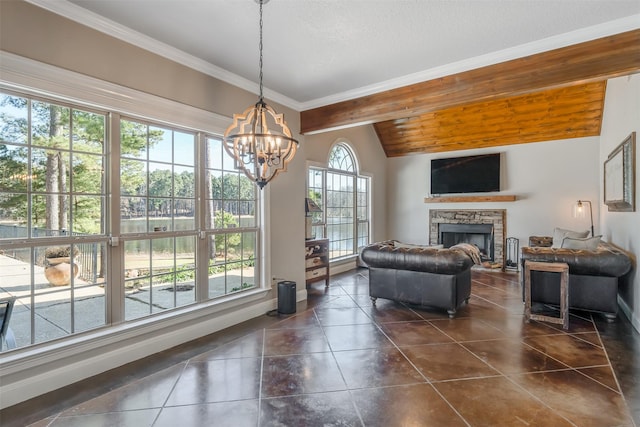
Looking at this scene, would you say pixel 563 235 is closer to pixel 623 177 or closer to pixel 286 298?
pixel 623 177

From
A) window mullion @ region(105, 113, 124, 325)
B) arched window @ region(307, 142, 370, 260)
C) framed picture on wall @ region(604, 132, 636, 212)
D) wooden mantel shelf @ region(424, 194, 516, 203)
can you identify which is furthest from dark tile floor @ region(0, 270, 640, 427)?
wooden mantel shelf @ region(424, 194, 516, 203)

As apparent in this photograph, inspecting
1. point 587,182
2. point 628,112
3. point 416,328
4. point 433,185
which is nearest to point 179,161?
point 416,328

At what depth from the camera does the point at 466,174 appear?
761cm

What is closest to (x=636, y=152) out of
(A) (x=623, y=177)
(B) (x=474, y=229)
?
(A) (x=623, y=177)

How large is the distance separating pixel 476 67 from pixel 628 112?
239 centimetres

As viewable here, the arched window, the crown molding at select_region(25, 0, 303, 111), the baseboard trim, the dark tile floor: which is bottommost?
the dark tile floor

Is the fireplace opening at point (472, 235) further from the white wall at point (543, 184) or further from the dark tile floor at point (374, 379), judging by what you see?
the dark tile floor at point (374, 379)

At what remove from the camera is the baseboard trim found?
141 inches

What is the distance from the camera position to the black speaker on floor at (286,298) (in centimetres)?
427

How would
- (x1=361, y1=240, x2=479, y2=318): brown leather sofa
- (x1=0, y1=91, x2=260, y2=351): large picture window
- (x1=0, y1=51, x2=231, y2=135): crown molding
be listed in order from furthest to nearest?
(x1=361, y1=240, x2=479, y2=318): brown leather sofa, (x1=0, y1=91, x2=260, y2=351): large picture window, (x1=0, y1=51, x2=231, y2=135): crown molding

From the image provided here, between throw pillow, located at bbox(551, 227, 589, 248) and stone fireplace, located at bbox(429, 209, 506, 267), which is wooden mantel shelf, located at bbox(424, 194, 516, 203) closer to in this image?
stone fireplace, located at bbox(429, 209, 506, 267)

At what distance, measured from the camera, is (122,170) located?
117 inches

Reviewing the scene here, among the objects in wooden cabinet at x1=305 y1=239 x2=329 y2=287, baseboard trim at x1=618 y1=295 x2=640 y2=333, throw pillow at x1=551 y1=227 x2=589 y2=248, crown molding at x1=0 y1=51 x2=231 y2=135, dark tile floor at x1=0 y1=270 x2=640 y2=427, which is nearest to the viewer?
dark tile floor at x1=0 y1=270 x2=640 y2=427

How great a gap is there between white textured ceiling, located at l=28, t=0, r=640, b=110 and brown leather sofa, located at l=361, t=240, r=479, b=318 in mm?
2154
